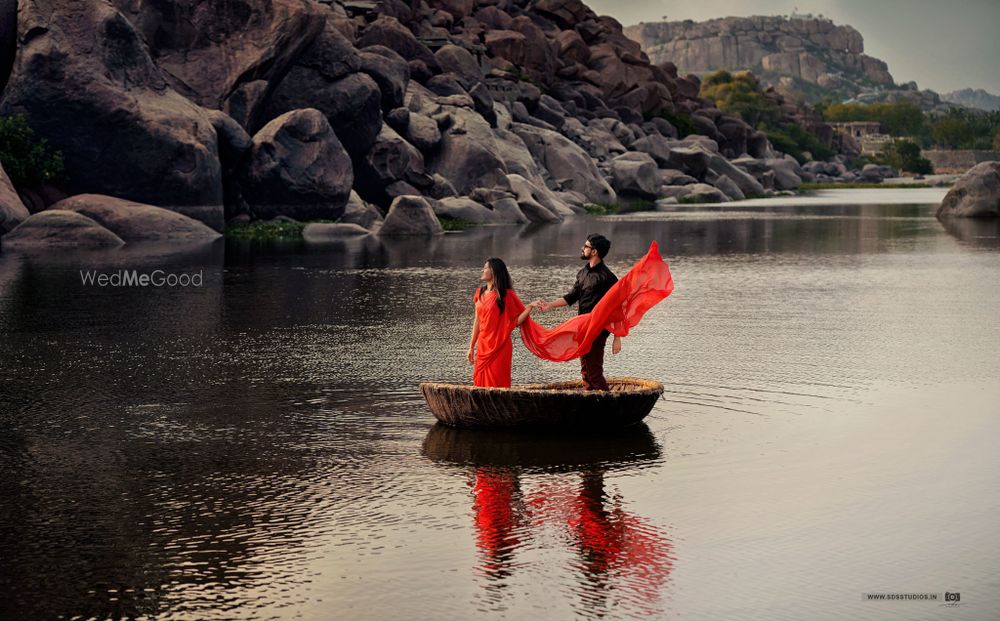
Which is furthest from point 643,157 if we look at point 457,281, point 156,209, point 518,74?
point 457,281

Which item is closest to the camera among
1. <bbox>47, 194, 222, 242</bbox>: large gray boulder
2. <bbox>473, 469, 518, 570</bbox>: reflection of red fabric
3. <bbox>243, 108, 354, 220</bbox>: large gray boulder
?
<bbox>473, 469, 518, 570</bbox>: reflection of red fabric

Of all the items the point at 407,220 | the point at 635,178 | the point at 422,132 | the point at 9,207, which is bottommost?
the point at 407,220

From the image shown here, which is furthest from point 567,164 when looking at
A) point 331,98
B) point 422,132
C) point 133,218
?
point 133,218

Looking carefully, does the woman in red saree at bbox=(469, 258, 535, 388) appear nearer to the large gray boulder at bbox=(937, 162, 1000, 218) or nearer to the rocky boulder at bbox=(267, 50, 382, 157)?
the rocky boulder at bbox=(267, 50, 382, 157)

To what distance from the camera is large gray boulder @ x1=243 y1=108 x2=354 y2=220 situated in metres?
47.7

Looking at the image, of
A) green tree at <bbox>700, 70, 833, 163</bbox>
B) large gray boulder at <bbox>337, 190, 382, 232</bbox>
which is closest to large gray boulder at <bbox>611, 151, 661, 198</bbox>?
large gray boulder at <bbox>337, 190, 382, 232</bbox>

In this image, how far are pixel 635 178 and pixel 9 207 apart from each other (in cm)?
4685

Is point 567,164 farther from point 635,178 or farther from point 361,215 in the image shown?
point 361,215

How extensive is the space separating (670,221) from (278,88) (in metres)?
16.8

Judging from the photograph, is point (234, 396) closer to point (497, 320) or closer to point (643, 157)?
point (497, 320)

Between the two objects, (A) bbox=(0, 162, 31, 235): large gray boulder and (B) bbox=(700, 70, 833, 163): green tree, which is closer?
(A) bbox=(0, 162, 31, 235): large gray boulder

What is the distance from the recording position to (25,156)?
41.4 metres

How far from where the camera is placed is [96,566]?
868 cm

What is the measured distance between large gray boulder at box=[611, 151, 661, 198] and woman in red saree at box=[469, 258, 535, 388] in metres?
67.6
